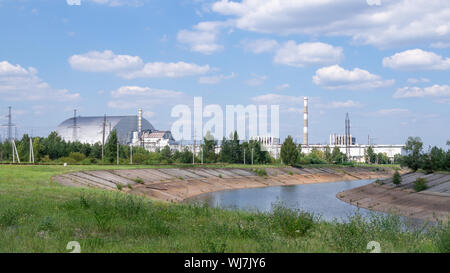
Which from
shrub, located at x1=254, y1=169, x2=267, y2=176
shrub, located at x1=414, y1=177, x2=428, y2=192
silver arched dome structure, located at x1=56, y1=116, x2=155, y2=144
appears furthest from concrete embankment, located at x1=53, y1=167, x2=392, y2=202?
silver arched dome structure, located at x1=56, y1=116, x2=155, y2=144

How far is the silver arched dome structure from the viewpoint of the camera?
177 m

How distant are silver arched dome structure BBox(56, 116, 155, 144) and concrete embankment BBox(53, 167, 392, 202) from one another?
324 ft

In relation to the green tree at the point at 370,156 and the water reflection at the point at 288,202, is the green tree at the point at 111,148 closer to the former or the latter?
the water reflection at the point at 288,202

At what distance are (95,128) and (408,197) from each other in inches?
5983

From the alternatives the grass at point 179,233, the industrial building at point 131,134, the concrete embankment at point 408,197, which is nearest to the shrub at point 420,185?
the concrete embankment at point 408,197

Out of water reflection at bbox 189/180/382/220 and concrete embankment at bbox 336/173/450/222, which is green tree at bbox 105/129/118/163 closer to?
water reflection at bbox 189/180/382/220

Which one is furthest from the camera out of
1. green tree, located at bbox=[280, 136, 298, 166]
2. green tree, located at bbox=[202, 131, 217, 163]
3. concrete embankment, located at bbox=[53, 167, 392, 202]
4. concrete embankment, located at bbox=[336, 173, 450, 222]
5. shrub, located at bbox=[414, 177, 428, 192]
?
green tree, located at bbox=[202, 131, 217, 163]

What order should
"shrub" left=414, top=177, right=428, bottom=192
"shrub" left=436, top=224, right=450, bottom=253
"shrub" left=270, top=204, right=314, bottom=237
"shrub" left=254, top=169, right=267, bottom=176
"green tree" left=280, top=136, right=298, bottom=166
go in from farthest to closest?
"green tree" left=280, top=136, right=298, bottom=166
"shrub" left=254, top=169, right=267, bottom=176
"shrub" left=414, top=177, right=428, bottom=192
"shrub" left=270, top=204, right=314, bottom=237
"shrub" left=436, top=224, right=450, bottom=253
